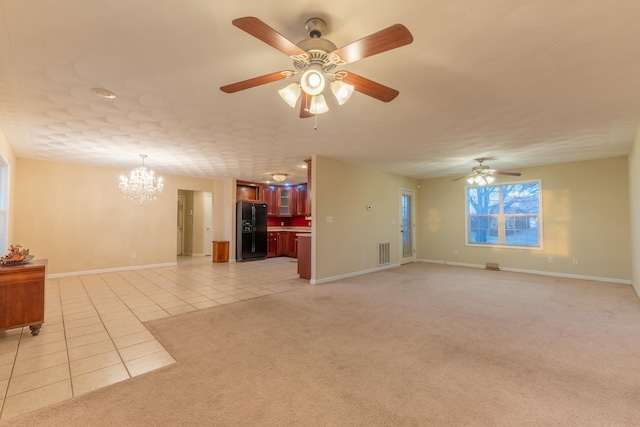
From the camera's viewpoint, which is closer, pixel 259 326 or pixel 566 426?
pixel 566 426

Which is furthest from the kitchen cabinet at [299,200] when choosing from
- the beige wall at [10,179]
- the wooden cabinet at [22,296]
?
the wooden cabinet at [22,296]

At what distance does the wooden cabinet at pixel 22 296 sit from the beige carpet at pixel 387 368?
109 centimetres

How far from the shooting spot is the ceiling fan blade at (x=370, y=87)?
186 cm

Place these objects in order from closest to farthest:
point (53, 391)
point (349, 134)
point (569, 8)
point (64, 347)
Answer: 1. point (569, 8)
2. point (53, 391)
3. point (64, 347)
4. point (349, 134)

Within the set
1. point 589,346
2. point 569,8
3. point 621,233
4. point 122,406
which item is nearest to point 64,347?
point 122,406

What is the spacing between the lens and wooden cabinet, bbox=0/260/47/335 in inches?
109

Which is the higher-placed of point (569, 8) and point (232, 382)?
point (569, 8)

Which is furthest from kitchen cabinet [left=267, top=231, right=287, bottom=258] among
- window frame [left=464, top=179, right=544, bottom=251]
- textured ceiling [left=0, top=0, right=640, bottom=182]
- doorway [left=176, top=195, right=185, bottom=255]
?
window frame [left=464, top=179, right=544, bottom=251]

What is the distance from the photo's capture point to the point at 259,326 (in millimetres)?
3141

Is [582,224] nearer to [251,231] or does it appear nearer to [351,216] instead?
[351,216]

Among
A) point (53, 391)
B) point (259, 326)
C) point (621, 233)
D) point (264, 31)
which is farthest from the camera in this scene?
point (621, 233)

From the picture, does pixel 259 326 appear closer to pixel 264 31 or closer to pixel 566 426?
pixel 566 426

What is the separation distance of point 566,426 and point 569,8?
2417 mm

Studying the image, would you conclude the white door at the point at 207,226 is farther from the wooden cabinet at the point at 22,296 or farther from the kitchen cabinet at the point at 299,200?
the wooden cabinet at the point at 22,296
